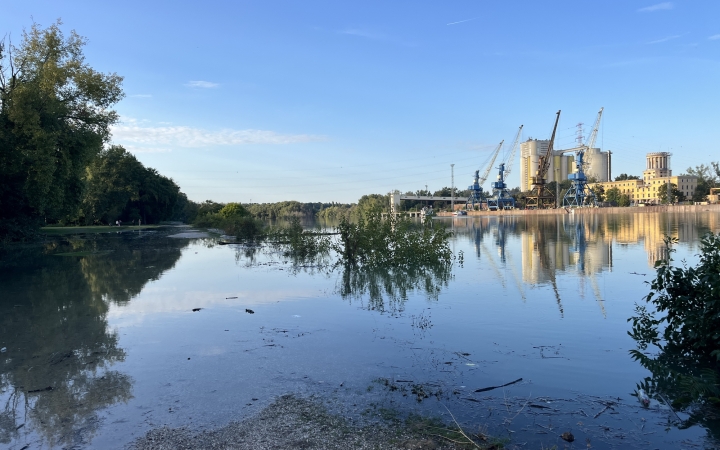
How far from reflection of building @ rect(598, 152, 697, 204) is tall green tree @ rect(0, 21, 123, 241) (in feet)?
436

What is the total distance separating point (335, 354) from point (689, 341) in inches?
219

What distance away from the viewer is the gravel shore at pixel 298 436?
4.89 meters

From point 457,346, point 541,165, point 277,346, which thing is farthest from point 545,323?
point 541,165

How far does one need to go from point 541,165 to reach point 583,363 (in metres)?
127

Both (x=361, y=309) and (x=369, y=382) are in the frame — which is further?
(x=361, y=309)

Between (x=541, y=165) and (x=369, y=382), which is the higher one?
(x=541, y=165)

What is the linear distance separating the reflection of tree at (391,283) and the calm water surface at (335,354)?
0.13m

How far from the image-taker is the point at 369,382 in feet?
22.4

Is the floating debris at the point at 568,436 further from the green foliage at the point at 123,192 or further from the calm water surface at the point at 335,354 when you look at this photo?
the green foliage at the point at 123,192

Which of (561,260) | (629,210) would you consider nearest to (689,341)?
(561,260)

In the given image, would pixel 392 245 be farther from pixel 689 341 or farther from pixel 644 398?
pixel 644 398

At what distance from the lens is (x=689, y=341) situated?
7.79 metres

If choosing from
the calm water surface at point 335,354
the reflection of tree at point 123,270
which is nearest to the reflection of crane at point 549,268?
the calm water surface at point 335,354

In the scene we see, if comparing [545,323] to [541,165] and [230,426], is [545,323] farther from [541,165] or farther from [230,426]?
[541,165]
